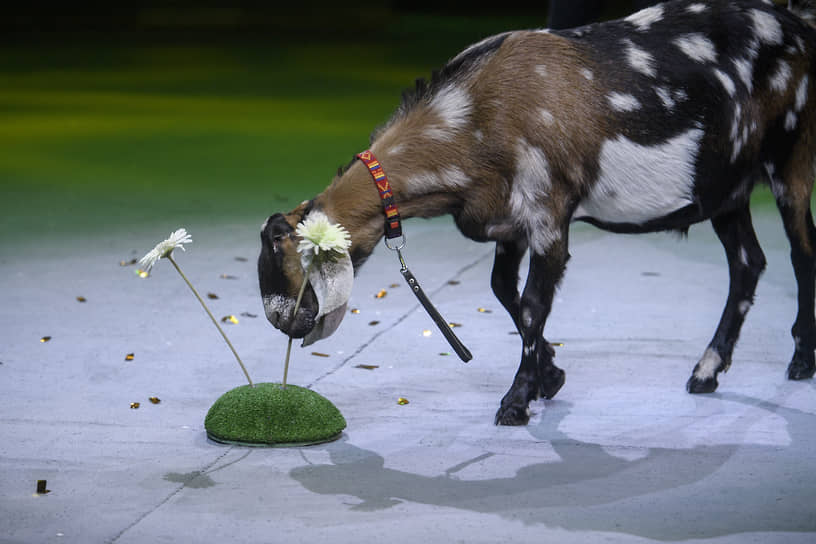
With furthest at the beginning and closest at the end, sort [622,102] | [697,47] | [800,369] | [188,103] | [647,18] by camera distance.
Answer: [188,103]
[800,369]
[647,18]
[697,47]
[622,102]

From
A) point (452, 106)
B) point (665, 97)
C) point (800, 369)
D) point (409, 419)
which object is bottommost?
point (409, 419)

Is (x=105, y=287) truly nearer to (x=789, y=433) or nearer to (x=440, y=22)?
(x=789, y=433)

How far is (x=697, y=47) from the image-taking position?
4.95 m

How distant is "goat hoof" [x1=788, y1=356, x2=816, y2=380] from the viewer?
17.5ft

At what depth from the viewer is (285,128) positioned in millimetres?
12922

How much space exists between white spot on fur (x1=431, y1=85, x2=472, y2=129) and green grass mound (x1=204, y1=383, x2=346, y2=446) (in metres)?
1.19

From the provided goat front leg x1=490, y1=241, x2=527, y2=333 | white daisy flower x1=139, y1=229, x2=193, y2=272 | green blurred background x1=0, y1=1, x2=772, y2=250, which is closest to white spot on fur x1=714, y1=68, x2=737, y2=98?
goat front leg x1=490, y1=241, x2=527, y2=333

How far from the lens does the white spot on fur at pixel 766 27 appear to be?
5.07 metres

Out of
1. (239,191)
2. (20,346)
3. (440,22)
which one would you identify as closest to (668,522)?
(20,346)

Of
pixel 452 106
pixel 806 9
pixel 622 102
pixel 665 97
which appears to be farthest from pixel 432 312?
pixel 806 9

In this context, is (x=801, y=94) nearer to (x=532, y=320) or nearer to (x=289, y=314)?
(x=532, y=320)

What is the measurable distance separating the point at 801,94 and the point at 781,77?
0.48 feet

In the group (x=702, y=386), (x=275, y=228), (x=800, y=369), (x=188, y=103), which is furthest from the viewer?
(x=188, y=103)

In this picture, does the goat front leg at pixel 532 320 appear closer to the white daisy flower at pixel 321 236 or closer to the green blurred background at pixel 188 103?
the white daisy flower at pixel 321 236
